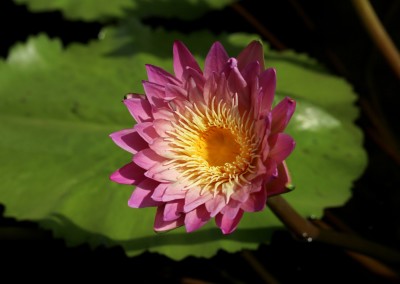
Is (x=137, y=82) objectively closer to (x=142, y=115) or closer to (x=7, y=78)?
(x=7, y=78)

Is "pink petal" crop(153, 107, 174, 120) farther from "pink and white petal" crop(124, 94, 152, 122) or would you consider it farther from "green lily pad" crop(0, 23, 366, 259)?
"green lily pad" crop(0, 23, 366, 259)

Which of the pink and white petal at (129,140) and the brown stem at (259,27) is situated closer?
the pink and white petal at (129,140)

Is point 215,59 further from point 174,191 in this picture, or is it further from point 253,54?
point 174,191

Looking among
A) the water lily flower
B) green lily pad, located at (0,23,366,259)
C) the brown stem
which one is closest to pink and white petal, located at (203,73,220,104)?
the water lily flower

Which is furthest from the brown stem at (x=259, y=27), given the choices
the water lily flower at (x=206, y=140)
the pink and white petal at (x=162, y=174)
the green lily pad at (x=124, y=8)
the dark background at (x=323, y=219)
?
the pink and white petal at (x=162, y=174)

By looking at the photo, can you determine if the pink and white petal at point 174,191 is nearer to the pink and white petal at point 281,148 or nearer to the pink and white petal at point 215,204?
the pink and white petal at point 215,204

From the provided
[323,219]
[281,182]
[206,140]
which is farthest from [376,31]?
[281,182]

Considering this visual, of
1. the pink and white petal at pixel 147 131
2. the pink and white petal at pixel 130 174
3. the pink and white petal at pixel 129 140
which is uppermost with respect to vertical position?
the pink and white petal at pixel 147 131

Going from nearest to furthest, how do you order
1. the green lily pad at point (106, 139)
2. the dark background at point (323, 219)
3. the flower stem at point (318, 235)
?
the flower stem at point (318, 235), the green lily pad at point (106, 139), the dark background at point (323, 219)
